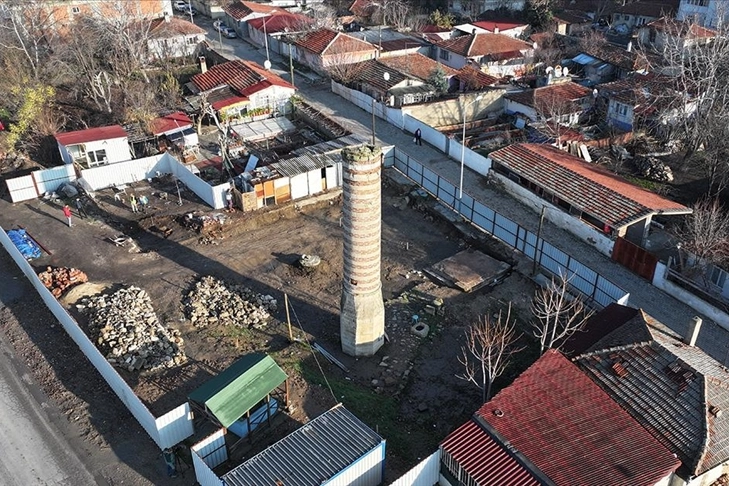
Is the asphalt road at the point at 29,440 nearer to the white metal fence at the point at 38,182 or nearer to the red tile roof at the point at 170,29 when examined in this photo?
the white metal fence at the point at 38,182

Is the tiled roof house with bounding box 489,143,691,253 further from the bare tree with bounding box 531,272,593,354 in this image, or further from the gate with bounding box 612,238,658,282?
the bare tree with bounding box 531,272,593,354

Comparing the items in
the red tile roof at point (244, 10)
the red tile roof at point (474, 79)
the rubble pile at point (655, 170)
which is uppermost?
the red tile roof at point (244, 10)

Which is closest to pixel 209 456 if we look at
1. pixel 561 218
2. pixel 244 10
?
pixel 561 218

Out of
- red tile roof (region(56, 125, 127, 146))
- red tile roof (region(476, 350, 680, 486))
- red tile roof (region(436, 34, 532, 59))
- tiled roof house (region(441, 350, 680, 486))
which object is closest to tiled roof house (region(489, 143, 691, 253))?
red tile roof (region(476, 350, 680, 486))

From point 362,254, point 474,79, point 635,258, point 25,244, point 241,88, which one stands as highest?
point 362,254

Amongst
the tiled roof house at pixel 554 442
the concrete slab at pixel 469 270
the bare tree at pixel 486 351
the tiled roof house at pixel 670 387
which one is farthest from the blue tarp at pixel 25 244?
the tiled roof house at pixel 670 387

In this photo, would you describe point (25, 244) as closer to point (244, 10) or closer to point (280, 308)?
point (280, 308)
